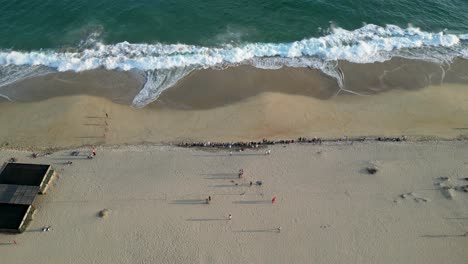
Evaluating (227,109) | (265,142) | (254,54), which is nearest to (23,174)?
(227,109)

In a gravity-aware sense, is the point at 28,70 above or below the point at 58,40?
below

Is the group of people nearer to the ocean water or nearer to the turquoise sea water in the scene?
the ocean water

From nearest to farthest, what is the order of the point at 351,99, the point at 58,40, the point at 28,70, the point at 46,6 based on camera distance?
the point at 351,99
the point at 28,70
the point at 58,40
the point at 46,6

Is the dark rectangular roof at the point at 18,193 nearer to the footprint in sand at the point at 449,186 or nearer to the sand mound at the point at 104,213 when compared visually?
the sand mound at the point at 104,213

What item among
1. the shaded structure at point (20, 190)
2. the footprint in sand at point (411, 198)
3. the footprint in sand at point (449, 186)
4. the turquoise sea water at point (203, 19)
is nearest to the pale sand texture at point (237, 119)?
the shaded structure at point (20, 190)

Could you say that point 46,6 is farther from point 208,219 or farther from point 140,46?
point 208,219

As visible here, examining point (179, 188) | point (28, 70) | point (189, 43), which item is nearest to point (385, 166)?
point (179, 188)
